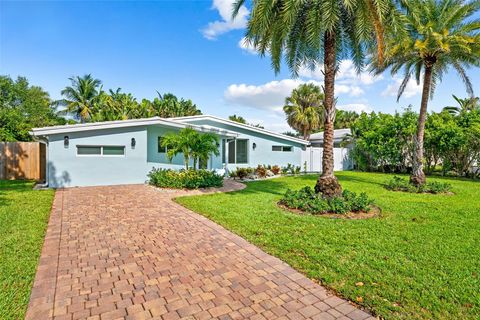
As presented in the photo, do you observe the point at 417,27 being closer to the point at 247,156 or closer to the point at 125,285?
the point at 247,156

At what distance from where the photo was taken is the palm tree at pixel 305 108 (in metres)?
30.0

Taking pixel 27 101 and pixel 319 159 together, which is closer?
pixel 319 159

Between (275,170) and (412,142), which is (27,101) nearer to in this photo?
(275,170)

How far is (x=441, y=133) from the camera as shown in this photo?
659 inches

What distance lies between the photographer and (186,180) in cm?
1214

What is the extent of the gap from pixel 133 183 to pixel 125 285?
10758 millimetres

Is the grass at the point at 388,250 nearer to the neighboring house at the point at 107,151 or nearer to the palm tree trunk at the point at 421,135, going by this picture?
the palm tree trunk at the point at 421,135

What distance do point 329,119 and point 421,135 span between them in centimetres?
647

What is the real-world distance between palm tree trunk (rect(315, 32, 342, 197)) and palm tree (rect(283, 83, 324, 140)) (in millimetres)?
21915

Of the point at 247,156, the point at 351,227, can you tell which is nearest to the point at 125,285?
the point at 351,227

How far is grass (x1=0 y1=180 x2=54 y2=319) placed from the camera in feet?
10.7

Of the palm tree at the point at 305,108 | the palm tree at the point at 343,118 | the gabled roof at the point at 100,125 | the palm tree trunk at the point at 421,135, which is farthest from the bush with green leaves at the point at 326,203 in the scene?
the palm tree at the point at 343,118

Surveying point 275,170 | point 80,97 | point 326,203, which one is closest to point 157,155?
point 275,170

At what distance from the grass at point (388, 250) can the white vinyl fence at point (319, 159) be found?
43.1 feet
